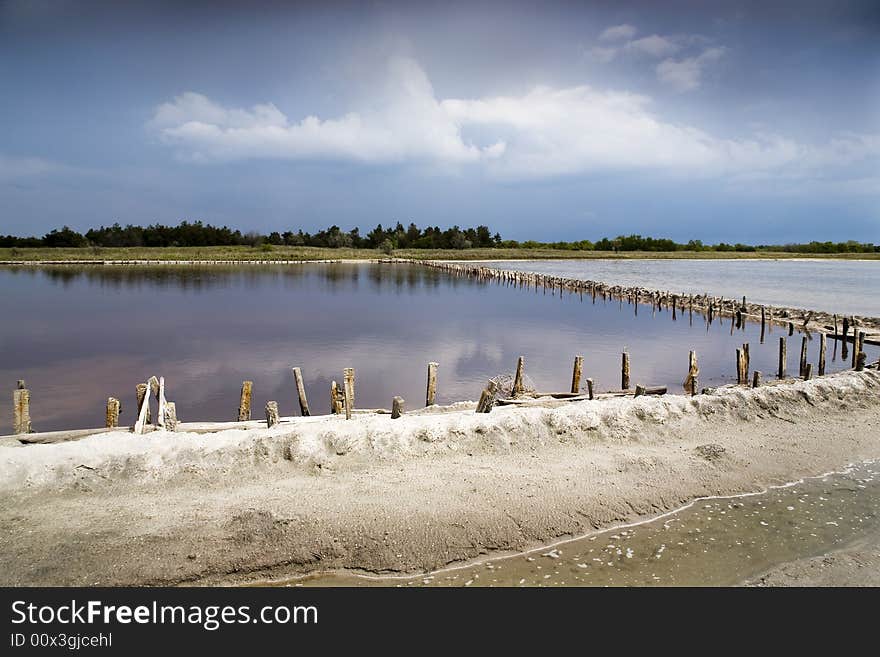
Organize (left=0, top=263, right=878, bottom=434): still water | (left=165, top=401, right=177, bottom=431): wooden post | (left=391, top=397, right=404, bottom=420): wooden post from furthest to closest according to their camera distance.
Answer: (left=0, top=263, right=878, bottom=434): still water, (left=391, top=397, right=404, bottom=420): wooden post, (left=165, top=401, right=177, bottom=431): wooden post

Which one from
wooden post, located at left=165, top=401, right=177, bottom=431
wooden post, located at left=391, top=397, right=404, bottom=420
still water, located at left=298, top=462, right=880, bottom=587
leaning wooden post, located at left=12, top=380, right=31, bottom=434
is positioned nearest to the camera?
still water, located at left=298, top=462, right=880, bottom=587

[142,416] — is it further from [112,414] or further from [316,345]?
[316,345]

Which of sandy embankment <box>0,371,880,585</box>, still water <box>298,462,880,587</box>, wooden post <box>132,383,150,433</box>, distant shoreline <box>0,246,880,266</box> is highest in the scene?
distant shoreline <box>0,246,880,266</box>

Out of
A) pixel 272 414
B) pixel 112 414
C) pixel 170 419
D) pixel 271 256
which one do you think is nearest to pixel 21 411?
pixel 112 414

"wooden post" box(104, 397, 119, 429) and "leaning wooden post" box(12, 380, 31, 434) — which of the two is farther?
"wooden post" box(104, 397, 119, 429)

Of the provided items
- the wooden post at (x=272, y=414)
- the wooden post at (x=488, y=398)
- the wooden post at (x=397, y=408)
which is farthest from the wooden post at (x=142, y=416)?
the wooden post at (x=488, y=398)

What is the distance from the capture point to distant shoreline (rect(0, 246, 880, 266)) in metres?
68.9

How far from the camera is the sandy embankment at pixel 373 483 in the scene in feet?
17.5

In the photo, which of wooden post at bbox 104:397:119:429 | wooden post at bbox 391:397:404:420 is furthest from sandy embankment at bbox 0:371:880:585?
wooden post at bbox 104:397:119:429

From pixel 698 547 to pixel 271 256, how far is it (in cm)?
7565

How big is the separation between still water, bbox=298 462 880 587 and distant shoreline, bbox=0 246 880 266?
2779 inches

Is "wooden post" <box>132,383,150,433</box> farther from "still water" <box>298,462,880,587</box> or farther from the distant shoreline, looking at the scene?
the distant shoreline

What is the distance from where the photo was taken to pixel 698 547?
5.66 m

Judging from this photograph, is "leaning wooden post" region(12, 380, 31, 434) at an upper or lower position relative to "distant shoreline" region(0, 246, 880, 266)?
lower
